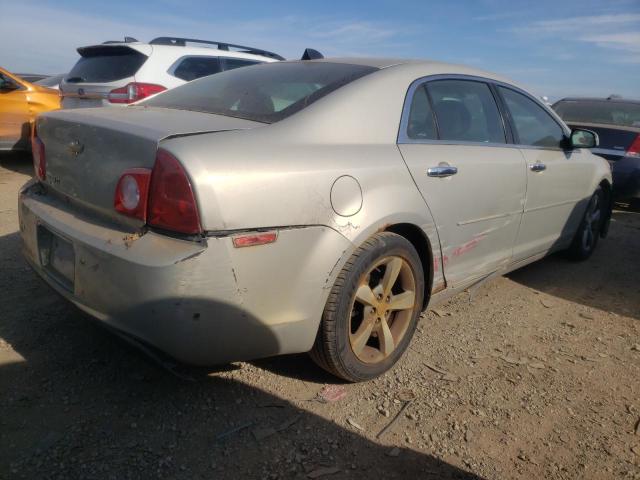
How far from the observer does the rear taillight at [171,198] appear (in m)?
1.78

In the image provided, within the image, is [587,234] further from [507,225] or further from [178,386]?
[178,386]

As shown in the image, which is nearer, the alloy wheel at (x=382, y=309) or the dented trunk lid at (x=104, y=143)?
the dented trunk lid at (x=104, y=143)

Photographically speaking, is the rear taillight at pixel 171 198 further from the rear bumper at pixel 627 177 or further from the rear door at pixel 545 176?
the rear bumper at pixel 627 177

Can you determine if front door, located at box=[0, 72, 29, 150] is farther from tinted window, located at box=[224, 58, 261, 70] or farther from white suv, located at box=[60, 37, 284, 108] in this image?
tinted window, located at box=[224, 58, 261, 70]

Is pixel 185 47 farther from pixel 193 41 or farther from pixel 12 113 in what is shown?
pixel 12 113

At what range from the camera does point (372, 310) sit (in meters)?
2.44

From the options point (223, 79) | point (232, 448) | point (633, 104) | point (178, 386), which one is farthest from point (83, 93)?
point (633, 104)

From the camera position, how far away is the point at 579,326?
3324 millimetres

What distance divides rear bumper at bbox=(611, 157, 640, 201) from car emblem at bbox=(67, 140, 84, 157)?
20.5ft

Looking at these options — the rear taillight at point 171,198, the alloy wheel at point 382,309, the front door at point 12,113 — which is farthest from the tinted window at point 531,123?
→ the front door at point 12,113

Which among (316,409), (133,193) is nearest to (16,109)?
(133,193)

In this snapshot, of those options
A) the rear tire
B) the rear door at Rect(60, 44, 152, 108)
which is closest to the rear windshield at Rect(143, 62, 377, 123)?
the rear tire

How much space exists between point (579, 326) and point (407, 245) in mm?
1612

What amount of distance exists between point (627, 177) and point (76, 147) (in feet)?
20.9
